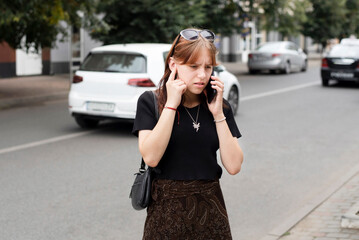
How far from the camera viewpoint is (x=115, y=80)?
10672 millimetres

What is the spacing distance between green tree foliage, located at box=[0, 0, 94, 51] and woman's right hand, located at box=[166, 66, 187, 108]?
11289mm

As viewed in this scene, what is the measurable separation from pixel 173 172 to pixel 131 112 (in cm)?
778

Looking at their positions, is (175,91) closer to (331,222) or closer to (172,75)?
(172,75)

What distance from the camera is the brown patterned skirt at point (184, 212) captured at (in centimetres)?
281

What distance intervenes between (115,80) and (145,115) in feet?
26.0

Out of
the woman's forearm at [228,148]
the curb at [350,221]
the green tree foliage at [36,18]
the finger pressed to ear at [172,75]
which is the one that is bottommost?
the curb at [350,221]

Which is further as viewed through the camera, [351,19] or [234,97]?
[351,19]

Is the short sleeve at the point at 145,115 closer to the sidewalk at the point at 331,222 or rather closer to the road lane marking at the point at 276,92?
the sidewalk at the point at 331,222

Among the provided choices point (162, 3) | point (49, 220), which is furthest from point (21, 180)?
point (162, 3)

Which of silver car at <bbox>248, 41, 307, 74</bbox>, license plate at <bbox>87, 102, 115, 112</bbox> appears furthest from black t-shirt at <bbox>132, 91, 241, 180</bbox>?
silver car at <bbox>248, 41, 307, 74</bbox>

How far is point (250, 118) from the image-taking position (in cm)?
1329

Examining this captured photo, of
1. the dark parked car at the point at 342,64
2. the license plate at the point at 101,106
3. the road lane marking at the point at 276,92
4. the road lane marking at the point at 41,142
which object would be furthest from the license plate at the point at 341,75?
the license plate at the point at 101,106

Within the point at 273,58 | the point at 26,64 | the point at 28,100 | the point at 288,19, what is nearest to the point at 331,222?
the point at 28,100

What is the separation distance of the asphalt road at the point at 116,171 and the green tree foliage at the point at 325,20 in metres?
33.7
